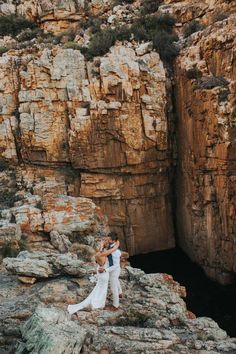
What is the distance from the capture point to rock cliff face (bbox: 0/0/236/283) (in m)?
15.9

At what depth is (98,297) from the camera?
26.3 feet

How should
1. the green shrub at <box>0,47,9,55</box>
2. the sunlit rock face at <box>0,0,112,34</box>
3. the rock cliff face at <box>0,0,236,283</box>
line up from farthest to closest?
the sunlit rock face at <box>0,0,112,34</box>
the green shrub at <box>0,47,9,55</box>
the rock cliff face at <box>0,0,236,283</box>

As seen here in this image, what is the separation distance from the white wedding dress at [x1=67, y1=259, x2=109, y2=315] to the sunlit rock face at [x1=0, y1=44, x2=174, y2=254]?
909 centimetres

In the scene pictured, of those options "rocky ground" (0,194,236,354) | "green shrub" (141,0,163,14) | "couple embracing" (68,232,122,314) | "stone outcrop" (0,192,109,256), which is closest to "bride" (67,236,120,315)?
"couple embracing" (68,232,122,314)

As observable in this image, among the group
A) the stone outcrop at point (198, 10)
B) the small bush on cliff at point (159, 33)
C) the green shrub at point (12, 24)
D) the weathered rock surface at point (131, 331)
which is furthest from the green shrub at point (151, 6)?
the weathered rock surface at point (131, 331)

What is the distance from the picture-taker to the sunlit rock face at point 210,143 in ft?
47.9

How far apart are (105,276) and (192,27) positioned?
14225 millimetres

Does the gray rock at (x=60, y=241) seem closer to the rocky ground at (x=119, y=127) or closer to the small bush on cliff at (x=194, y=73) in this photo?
the rocky ground at (x=119, y=127)

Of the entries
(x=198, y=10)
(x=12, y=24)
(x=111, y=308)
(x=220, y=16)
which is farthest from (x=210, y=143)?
(x=12, y=24)

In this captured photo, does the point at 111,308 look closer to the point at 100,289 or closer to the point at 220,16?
the point at 100,289

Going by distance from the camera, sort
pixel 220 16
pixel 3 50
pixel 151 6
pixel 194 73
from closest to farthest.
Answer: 1. pixel 194 73
2. pixel 220 16
3. pixel 3 50
4. pixel 151 6

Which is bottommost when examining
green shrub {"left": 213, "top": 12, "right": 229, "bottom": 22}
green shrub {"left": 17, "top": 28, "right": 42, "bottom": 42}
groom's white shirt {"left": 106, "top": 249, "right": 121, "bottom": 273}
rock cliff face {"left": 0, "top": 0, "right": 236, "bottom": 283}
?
groom's white shirt {"left": 106, "top": 249, "right": 121, "bottom": 273}

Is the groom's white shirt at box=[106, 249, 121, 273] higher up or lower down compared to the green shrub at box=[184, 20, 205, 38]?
lower down

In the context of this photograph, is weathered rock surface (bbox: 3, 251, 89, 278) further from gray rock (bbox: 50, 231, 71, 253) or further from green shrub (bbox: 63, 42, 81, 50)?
green shrub (bbox: 63, 42, 81, 50)
